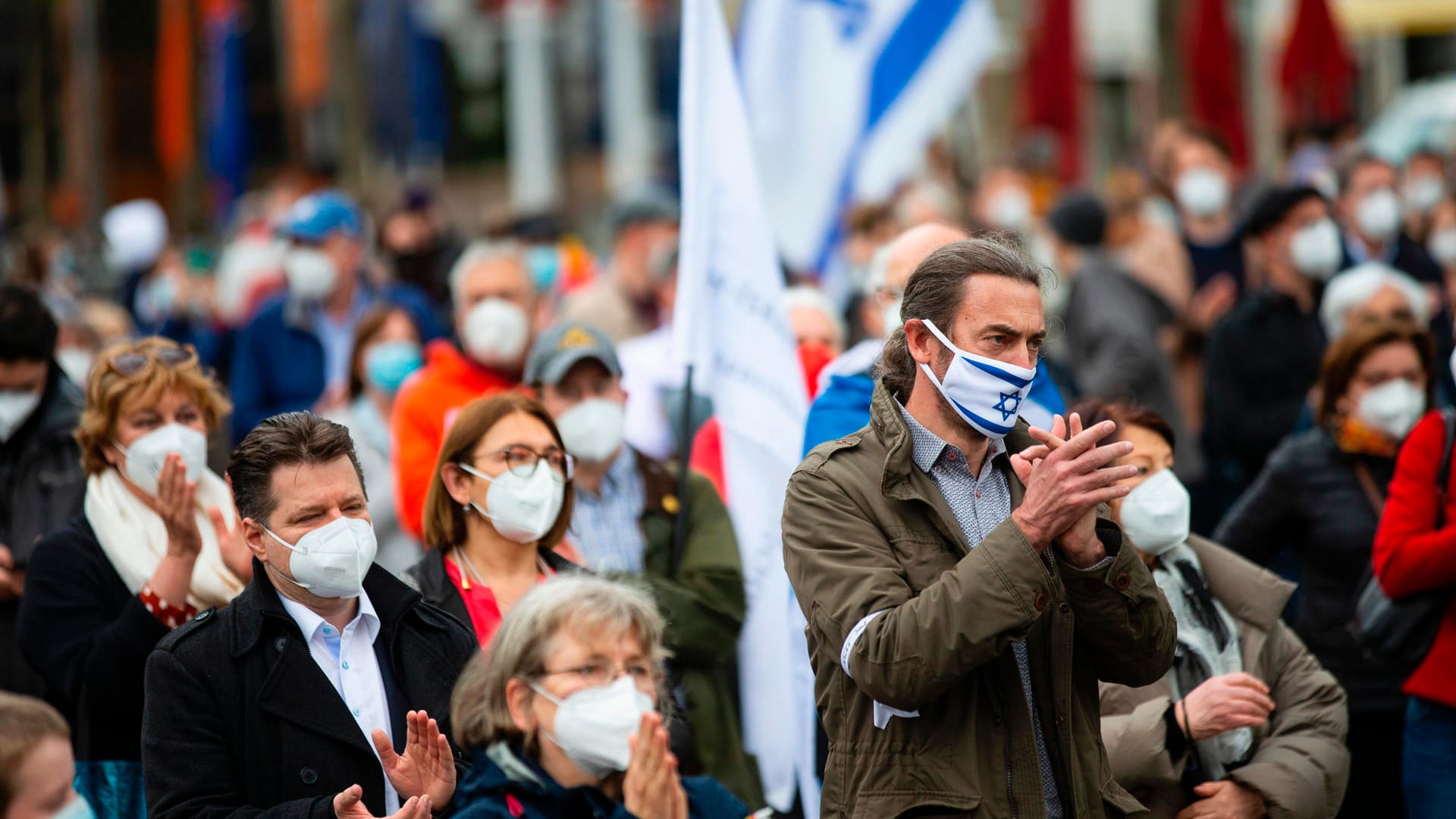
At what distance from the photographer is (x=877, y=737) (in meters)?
3.69

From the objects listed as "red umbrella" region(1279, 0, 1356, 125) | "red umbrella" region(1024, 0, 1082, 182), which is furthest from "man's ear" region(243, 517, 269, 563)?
"red umbrella" region(1279, 0, 1356, 125)

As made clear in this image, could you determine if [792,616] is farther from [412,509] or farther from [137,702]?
[137,702]

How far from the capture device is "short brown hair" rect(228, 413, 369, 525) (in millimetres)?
4102

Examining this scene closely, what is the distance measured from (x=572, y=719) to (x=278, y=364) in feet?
18.8

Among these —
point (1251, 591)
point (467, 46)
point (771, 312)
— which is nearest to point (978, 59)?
point (771, 312)

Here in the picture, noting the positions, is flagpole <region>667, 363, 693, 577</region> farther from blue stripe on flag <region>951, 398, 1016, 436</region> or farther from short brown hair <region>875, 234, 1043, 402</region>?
blue stripe on flag <region>951, 398, 1016, 436</region>

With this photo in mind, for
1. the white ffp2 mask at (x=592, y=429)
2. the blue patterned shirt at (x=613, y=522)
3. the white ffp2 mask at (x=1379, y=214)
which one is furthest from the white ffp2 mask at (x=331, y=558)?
the white ffp2 mask at (x=1379, y=214)

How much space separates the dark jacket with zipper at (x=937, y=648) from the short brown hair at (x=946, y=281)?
0.43ft

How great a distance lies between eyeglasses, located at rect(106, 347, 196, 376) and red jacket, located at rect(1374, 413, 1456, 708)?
3.46 m

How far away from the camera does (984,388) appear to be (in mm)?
3684

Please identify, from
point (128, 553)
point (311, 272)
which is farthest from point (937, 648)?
point (311, 272)

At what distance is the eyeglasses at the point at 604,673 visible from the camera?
3.53 metres

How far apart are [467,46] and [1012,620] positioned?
110 ft

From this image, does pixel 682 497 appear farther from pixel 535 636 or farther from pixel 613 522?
pixel 535 636
